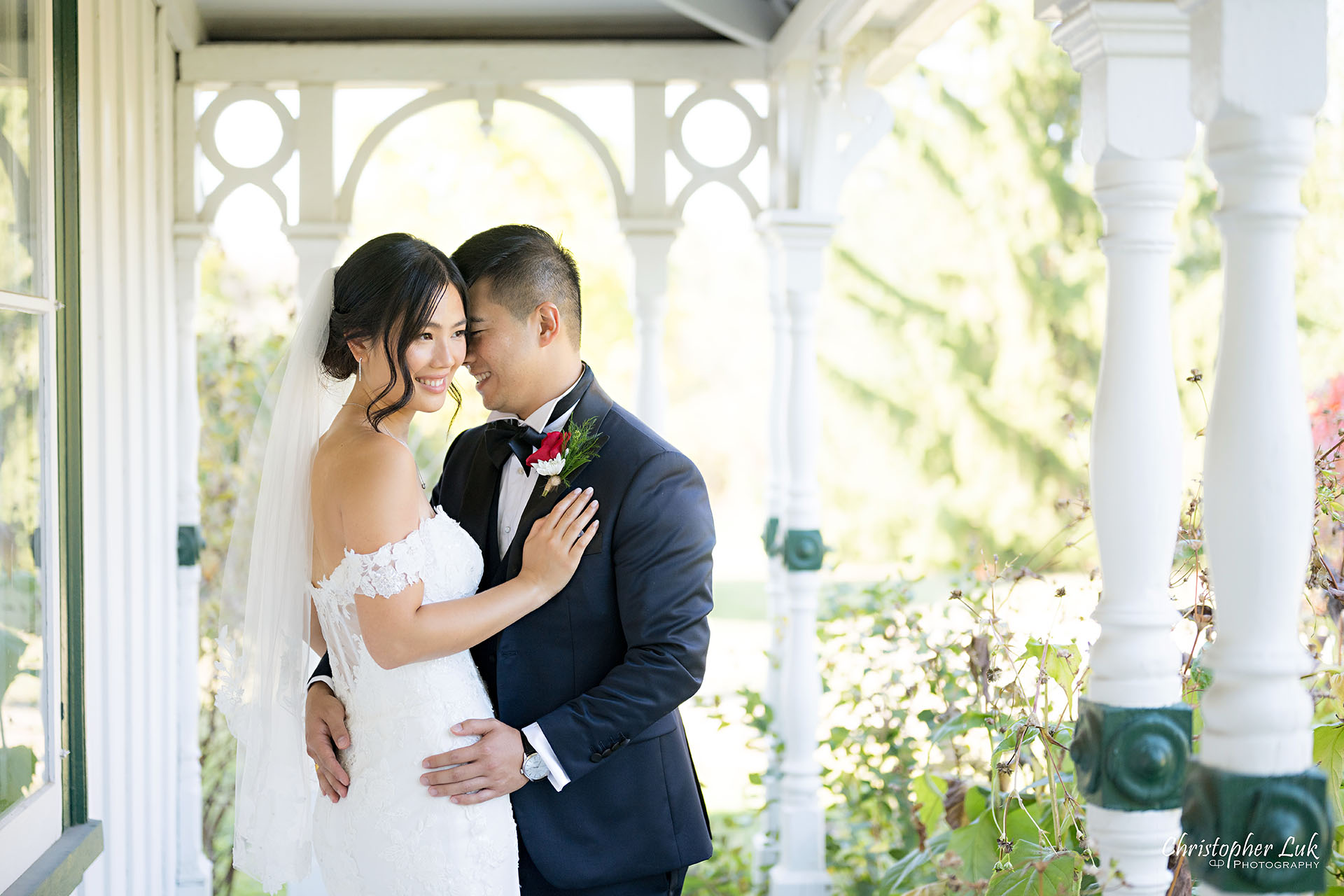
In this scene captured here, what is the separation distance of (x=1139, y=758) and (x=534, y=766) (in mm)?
1107

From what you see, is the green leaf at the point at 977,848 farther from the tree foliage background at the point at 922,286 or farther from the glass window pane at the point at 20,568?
the tree foliage background at the point at 922,286

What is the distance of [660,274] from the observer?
3.91m

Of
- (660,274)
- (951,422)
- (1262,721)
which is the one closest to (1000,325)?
(951,422)

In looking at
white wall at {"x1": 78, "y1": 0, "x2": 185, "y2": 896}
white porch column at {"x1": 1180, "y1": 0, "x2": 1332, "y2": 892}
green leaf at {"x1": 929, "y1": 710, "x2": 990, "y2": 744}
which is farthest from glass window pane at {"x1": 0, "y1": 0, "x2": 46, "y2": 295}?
green leaf at {"x1": 929, "y1": 710, "x2": 990, "y2": 744}

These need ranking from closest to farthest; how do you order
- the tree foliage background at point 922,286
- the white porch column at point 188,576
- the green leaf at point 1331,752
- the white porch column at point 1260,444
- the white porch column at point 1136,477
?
the white porch column at point 1260,444, the white porch column at point 1136,477, the green leaf at point 1331,752, the white porch column at point 188,576, the tree foliage background at point 922,286

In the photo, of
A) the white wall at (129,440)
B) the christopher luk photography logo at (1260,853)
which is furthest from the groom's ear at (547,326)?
the christopher luk photography logo at (1260,853)

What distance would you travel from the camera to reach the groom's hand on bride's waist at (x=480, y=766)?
6.82 feet

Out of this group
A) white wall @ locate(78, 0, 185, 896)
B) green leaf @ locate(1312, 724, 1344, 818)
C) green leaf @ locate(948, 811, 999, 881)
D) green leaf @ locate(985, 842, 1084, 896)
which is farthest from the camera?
white wall @ locate(78, 0, 185, 896)

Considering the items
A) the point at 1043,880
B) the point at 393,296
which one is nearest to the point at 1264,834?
the point at 1043,880

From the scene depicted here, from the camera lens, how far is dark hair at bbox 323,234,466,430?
2080mm

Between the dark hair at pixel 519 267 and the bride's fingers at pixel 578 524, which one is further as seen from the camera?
the dark hair at pixel 519 267

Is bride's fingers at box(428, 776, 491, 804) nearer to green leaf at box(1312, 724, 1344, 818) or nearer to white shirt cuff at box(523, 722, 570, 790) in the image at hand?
white shirt cuff at box(523, 722, 570, 790)

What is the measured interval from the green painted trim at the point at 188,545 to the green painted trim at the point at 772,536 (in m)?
1.89

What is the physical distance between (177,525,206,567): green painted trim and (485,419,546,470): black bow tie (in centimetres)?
176
